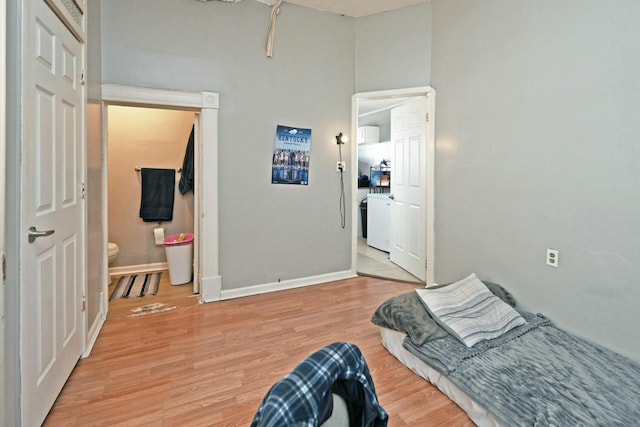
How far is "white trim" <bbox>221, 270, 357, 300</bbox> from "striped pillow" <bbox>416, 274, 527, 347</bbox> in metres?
1.51

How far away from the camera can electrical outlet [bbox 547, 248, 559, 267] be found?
2.22 metres

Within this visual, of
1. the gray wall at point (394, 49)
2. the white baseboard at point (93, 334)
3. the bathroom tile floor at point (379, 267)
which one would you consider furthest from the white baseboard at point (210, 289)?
the gray wall at point (394, 49)

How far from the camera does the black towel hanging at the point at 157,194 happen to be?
13.7 ft

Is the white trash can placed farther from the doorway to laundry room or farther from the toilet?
the toilet

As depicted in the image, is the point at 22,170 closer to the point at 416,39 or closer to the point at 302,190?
the point at 302,190

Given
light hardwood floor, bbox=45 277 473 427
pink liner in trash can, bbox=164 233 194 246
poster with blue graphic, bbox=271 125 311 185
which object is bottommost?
light hardwood floor, bbox=45 277 473 427

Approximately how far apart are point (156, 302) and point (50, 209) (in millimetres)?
1766

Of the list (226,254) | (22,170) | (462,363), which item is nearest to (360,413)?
(462,363)

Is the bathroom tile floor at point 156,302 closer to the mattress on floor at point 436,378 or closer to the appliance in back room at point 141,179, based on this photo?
the appliance in back room at point 141,179

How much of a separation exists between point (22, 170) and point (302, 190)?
95.8 inches

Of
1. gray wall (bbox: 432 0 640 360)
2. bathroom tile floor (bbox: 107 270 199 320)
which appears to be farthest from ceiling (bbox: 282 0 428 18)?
bathroom tile floor (bbox: 107 270 199 320)

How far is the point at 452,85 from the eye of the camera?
3074mm

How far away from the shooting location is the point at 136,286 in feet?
11.7

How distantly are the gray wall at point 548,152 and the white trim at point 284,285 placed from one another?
1.24 meters
